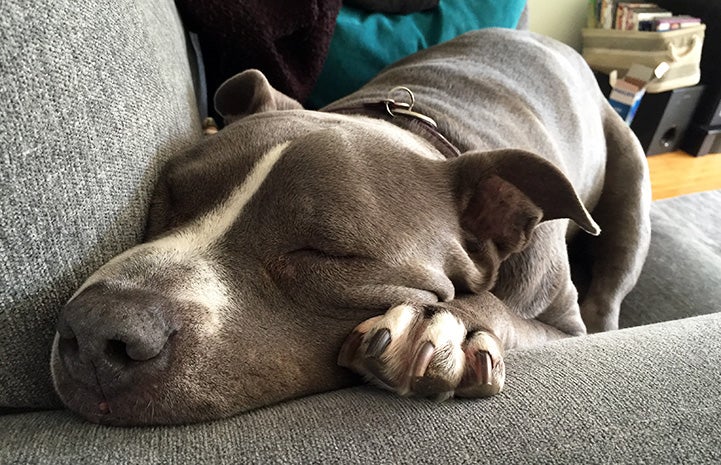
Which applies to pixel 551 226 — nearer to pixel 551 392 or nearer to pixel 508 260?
pixel 508 260

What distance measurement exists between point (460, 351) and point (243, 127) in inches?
27.1

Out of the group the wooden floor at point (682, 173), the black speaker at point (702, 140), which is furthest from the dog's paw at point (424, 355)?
the black speaker at point (702, 140)

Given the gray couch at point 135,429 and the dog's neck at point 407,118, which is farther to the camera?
the dog's neck at point 407,118

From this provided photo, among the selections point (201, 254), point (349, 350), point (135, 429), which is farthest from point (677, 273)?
point (135, 429)

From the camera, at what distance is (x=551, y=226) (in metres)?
1.64

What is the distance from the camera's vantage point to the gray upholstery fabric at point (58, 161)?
0.79m

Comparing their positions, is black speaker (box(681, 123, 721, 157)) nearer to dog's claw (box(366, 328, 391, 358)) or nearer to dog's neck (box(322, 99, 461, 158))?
dog's neck (box(322, 99, 461, 158))

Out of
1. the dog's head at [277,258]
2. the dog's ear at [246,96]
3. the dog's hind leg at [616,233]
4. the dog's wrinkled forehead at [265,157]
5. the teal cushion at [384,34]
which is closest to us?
the dog's head at [277,258]

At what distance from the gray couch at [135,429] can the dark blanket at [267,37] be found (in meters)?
0.86

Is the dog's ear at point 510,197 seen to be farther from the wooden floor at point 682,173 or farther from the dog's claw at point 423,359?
the wooden floor at point 682,173

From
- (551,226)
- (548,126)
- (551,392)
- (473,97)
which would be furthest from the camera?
(548,126)

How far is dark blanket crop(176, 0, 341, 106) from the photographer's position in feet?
Answer: 6.32

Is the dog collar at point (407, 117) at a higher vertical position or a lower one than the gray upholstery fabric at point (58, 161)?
lower

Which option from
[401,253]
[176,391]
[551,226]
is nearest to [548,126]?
[551,226]
